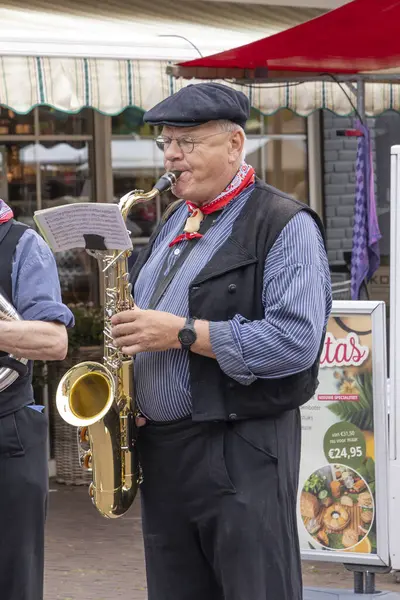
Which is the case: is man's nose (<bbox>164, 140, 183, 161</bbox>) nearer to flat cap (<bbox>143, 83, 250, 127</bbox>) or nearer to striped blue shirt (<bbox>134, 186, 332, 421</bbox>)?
flat cap (<bbox>143, 83, 250, 127</bbox>)

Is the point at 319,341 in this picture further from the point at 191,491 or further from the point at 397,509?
the point at 397,509

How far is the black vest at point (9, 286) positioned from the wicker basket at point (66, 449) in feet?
13.7

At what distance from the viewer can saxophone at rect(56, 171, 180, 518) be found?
329cm

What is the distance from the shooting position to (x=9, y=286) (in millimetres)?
3561

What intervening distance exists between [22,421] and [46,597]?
2.30m

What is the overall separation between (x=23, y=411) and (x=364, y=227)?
3537 millimetres

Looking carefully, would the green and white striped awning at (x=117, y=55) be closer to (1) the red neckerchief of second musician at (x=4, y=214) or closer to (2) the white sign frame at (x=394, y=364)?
(2) the white sign frame at (x=394, y=364)

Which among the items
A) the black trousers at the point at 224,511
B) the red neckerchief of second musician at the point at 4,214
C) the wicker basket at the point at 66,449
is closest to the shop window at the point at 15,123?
the wicker basket at the point at 66,449

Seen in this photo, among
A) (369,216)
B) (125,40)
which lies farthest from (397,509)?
(125,40)

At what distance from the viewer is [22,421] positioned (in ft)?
11.8

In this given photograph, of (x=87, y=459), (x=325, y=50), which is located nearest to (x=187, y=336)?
(x=87, y=459)

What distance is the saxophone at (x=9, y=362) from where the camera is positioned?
3.44m

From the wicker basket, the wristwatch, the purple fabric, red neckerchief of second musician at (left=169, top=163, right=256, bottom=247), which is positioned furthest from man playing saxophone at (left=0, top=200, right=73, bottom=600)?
the wicker basket

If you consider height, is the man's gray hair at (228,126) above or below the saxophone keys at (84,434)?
above
